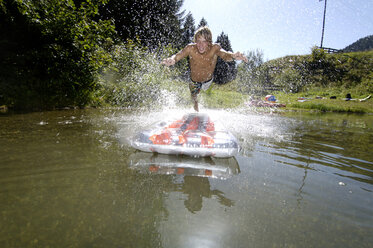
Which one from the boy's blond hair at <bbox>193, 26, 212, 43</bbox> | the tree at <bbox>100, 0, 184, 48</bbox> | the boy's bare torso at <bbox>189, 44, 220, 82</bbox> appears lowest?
the boy's bare torso at <bbox>189, 44, 220, 82</bbox>

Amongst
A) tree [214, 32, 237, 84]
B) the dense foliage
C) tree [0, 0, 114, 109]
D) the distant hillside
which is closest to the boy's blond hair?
tree [0, 0, 114, 109]

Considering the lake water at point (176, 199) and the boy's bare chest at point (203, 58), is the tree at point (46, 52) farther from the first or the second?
the lake water at point (176, 199)

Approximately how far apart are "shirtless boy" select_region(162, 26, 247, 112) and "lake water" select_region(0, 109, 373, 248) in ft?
8.65

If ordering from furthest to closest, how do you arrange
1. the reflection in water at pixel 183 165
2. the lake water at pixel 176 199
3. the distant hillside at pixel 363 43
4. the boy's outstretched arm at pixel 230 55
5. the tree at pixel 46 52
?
the distant hillside at pixel 363 43 → the tree at pixel 46 52 → the boy's outstretched arm at pixel 230 55 → the reflection in water at pixel 183 165 → the lake water at pixel 176 199

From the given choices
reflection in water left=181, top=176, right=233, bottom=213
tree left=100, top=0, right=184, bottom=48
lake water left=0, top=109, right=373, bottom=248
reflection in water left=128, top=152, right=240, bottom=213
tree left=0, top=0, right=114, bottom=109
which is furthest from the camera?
tree left=100, top=0, right=184, bottom=48

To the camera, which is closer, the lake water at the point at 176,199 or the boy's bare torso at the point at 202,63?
the lake water at the point at 176,199

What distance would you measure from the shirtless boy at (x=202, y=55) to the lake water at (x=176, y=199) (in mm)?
2636

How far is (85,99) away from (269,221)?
9084mm

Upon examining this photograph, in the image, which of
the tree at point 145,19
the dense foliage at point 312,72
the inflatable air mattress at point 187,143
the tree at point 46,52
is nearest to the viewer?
the inflatable air mattress at point 187,143

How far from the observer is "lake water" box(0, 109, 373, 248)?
4.32 feet

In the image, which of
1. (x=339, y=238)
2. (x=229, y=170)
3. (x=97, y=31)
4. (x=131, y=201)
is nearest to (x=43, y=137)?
(x=131, y=201)

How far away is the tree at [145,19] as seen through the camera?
62.3 feet

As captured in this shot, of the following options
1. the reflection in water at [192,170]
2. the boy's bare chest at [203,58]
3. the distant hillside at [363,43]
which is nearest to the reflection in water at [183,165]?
the reflection in water at [192,170]

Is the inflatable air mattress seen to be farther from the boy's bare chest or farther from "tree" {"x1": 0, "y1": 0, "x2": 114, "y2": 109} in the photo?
"tree" {"x1": 0, "y1": 0, "x2": 114, "y2": 109}
